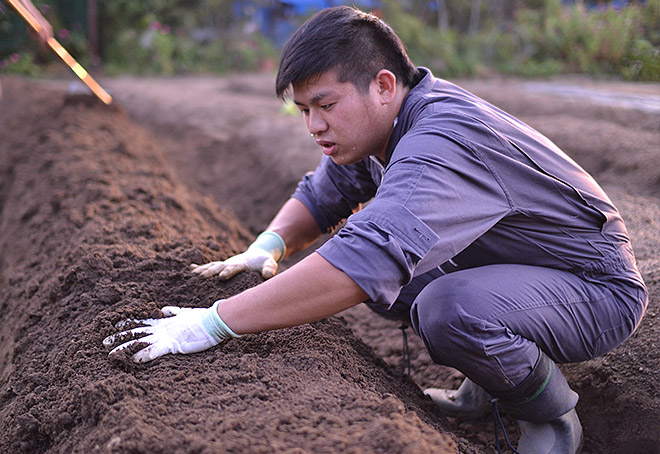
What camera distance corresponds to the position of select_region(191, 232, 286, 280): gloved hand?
2.29m

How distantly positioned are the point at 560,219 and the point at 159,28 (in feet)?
40.3

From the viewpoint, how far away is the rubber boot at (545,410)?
1.88 meters

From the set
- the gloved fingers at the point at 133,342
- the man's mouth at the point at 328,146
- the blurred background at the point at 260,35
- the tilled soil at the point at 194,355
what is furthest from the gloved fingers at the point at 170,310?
the blurred background at the point at 260,35

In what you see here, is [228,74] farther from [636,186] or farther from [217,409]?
[217,409]

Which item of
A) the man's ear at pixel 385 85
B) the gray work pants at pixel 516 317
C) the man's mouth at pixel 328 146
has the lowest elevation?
the gray work pants at pixel 516 317

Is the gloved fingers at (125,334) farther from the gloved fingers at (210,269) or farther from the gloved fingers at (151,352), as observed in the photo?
the gloved fingers at (210,269)

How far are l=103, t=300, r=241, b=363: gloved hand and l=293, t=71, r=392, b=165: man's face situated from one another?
0.64 metres

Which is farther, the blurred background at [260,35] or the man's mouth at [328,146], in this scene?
the blurred background at [260,35]

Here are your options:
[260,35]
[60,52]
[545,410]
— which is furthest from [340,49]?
[260,35]

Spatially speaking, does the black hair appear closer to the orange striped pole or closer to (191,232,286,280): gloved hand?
Answer: (191,232,286,280): gloved hand

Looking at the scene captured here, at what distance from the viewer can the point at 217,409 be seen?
1579mm

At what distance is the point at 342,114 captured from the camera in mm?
1894

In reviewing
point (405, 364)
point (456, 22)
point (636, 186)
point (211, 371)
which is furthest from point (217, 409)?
point (456, 22)

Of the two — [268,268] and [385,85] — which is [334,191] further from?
[385,85]
